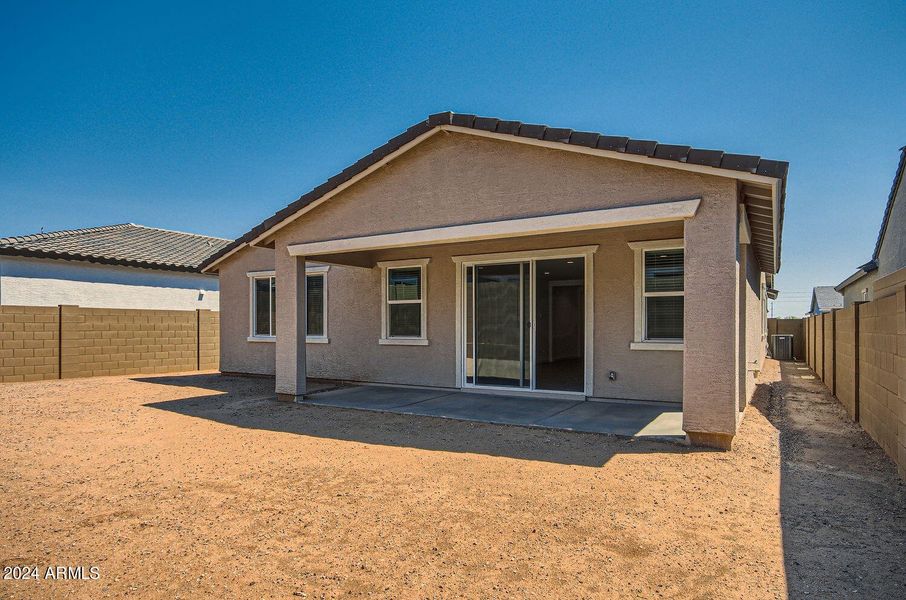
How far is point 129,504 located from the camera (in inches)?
184

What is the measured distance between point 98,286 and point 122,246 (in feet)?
8.73

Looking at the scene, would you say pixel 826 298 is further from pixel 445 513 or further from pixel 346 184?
pixel 445 513

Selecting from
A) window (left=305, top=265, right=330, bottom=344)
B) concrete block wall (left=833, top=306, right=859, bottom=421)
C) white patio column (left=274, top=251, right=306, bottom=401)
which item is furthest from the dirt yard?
window (left=305, top=265, right=330, bottom=344)

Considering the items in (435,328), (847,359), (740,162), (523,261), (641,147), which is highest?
(641,147)

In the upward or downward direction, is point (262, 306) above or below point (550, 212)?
below

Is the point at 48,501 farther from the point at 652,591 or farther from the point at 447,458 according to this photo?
the point at 652,591

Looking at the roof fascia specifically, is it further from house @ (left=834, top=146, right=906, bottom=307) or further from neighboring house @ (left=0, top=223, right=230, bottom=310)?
house @ (left=834, top=146, right=906, bottom=307)

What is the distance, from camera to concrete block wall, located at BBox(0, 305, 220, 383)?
555 inches

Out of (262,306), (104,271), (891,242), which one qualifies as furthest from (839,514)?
(104,271)

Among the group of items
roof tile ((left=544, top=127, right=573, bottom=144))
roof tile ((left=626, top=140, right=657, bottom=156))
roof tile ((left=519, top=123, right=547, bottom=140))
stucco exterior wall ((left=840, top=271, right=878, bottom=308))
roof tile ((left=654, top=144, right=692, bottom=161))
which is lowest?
stucco exterior wall ((left=840, top=271, right=878, bottom=308))

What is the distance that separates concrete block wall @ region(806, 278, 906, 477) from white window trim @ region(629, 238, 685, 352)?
252cm

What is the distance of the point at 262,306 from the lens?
47.8 feet

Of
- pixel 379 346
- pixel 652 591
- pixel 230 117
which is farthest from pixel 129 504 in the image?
pixel 230 117

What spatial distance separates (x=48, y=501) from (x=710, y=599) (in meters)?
5.47
